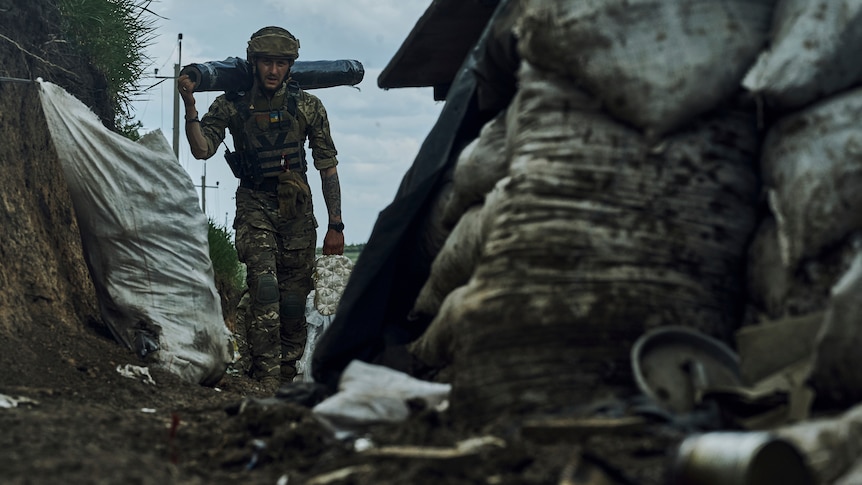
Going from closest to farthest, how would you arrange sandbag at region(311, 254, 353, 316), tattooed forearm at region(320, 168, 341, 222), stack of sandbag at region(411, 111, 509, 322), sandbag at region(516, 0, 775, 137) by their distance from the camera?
sandbag at region(516, 0, 775, 137)
stack of sandbag at region(411, 111, 509, 322)
tattooed forearm at region(320, 168, 341, 222)
sandbag at region(311, 254, 353, 316)

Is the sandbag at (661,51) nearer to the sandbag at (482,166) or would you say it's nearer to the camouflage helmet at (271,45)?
the sandbag at (482,166)

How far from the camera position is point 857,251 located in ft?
6.99

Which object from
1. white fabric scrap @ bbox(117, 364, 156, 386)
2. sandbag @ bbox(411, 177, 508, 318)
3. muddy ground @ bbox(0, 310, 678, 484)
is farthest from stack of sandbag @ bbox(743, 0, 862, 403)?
white fabric scrap @ bbox(117, 364, 156, 386)

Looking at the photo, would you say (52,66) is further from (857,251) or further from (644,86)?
(857,251)

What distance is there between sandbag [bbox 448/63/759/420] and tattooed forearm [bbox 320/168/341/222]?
4.09 metres

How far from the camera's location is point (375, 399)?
268 cm

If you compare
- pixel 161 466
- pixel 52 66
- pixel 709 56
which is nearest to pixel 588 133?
pixel 709 56

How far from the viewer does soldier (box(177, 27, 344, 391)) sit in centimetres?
611

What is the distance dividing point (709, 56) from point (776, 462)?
1.03 meters

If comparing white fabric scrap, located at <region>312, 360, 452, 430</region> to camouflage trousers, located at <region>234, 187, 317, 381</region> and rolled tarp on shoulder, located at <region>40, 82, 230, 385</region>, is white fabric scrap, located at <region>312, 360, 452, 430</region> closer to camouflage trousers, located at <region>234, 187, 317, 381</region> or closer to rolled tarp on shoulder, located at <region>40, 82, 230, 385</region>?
rolled tarp on shoulder, located at <region>40, 82, 230, 385</region>

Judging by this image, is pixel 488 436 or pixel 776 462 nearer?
pixel 776 462

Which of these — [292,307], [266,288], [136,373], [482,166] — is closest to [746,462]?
[482,166]

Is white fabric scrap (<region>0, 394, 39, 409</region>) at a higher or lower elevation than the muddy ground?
lower

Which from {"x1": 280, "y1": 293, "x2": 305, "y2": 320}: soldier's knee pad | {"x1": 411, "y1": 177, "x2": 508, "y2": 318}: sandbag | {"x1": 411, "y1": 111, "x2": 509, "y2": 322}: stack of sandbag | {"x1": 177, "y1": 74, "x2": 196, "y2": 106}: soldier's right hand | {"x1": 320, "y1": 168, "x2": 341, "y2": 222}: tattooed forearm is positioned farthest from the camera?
{"x1": 320, "y1": 168, "x2": 341, "y2": 222}: tattooed forearm
